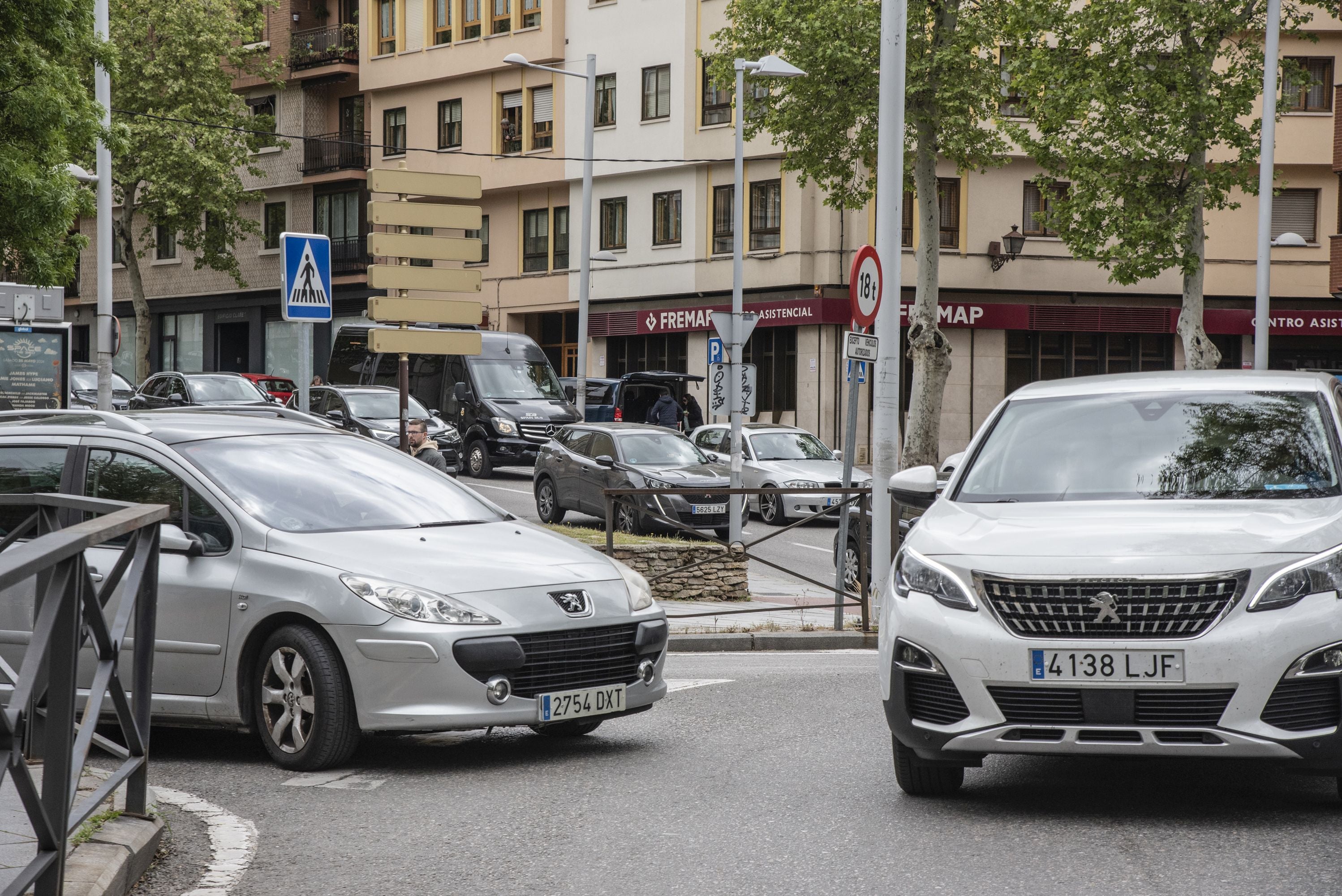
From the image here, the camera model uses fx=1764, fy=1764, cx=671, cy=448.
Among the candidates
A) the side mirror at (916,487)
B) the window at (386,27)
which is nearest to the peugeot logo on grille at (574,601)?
the side mirror at (916,487)

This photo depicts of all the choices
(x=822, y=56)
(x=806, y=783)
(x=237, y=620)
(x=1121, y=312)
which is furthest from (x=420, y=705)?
(x=1121, y=312)

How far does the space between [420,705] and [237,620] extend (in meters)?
0.92

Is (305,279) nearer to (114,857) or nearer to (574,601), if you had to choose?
(574,601)

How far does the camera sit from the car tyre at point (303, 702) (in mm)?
7207

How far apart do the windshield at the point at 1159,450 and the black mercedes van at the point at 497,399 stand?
978 inches

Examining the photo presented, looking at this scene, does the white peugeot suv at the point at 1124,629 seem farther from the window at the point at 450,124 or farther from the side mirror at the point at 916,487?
the window at the point at 450,124

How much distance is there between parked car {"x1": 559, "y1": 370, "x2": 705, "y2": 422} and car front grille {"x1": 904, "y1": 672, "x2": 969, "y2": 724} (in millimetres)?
31352

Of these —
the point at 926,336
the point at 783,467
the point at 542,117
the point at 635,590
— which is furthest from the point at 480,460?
the point at 635,590

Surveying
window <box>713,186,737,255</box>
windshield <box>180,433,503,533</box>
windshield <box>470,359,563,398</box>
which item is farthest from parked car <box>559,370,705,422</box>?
windshield <box>180,433,503,533</box>

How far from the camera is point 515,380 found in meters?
33.8

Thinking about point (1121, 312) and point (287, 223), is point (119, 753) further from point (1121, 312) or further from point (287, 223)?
point (287, 223)

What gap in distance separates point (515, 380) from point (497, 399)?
614mm

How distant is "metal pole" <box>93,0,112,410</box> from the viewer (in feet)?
99.3

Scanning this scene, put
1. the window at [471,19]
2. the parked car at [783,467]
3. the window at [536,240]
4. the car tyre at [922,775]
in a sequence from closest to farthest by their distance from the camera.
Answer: the car tyre at [922,775] → the parked car at [783,467] → the window at [536,240] → the window at [471,19]
